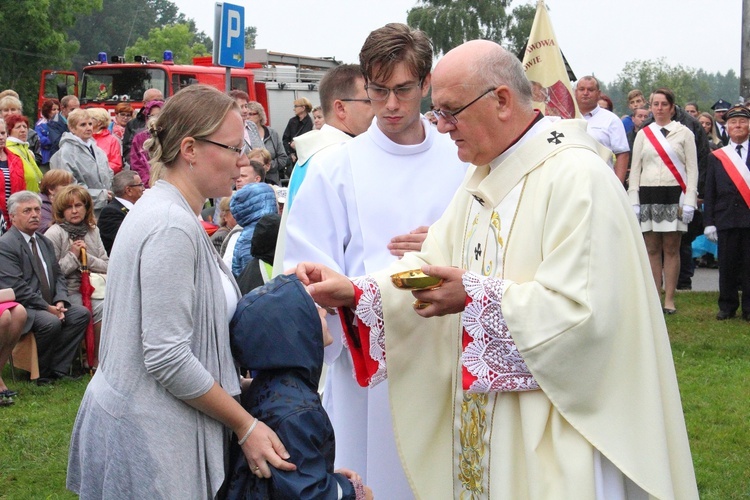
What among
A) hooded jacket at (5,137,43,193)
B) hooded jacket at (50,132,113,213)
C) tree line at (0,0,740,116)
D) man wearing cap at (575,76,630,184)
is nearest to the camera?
hooded jacket at (5,137,43,193)

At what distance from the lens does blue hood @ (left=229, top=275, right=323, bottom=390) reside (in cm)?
282

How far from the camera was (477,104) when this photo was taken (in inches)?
119

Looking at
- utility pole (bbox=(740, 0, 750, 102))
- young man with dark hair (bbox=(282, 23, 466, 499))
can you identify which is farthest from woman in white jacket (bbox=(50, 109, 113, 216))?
utility pole (bbox=(740, 0, 750, 102))

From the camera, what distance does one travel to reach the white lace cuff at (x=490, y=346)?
2916 millimetres

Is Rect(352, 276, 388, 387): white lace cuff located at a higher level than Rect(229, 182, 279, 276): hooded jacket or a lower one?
lower

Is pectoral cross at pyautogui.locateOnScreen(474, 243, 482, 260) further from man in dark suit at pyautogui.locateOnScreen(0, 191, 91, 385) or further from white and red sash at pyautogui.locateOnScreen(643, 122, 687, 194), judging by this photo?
white and red sash at pyautogui.locateOnScreen(643, 122, 687, 194)

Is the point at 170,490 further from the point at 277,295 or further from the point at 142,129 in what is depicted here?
the point at 142,129

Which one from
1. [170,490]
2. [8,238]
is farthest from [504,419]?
[8,238]

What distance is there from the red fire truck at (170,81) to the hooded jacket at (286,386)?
14628mm

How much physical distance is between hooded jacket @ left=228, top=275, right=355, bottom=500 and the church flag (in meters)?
5.62

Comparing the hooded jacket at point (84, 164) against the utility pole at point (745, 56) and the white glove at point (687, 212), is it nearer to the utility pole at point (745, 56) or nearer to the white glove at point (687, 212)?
the white glove at point (687, 212)

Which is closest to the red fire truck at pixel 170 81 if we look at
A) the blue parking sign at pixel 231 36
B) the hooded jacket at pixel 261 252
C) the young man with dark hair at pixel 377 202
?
the blue parking sign at pixel 231 36

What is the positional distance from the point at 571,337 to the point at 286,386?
848mm

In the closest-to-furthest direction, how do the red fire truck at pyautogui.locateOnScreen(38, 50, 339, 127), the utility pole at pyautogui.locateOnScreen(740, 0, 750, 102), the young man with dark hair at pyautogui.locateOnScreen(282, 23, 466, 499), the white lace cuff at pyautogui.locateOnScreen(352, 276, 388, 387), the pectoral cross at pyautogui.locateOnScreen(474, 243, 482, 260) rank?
1. the pectoral cross at pyautogui.locateOnScreen(474, 243, 482, 260)
2. the white lace cuff at pyautogui.locateOnScreen(352, 276, 388, 387)
3. the young man with dark hair at pyautogui.locateOnScreen(282, 23, 466, 499)
4. the utility pole at pyautogui.locateOnScreen(740, 0, 750, 102)
5. the red fire truck at pyautogui.locateOnScreen(38, 50, 339, 127)
